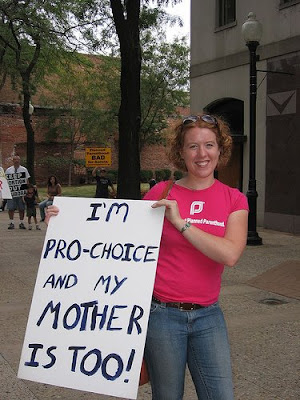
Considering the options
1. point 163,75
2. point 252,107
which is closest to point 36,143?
point 163,75

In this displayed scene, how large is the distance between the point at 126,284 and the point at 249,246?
9.38 meters

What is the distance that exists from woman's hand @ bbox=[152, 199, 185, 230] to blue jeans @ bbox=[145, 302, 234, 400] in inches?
15.7

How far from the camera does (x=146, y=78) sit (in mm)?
29594

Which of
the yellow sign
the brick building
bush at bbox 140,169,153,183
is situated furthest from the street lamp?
bush at bbox 140,169,153,183

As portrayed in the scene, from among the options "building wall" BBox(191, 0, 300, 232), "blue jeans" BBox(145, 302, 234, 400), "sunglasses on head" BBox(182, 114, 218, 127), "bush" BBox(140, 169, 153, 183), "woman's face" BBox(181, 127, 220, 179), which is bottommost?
"bush" BBox(140, 169, 153, 183)

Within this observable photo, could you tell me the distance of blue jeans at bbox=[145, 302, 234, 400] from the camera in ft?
Result: 8.53

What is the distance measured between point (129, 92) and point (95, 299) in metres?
8.89

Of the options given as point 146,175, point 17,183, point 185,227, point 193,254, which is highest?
point 185,227

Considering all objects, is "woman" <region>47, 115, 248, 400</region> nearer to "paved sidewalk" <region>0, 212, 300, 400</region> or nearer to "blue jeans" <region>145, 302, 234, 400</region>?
"blue jeans" <region>145, 302, 234, 400</region>

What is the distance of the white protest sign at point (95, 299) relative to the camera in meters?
2.63

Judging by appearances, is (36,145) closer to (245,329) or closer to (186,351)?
(245,329)

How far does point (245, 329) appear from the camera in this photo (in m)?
5.79

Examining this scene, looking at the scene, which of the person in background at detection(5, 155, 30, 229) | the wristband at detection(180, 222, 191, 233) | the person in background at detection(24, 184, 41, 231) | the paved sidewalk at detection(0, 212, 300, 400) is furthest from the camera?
the person in background at detection(24, 184, 41, 231)

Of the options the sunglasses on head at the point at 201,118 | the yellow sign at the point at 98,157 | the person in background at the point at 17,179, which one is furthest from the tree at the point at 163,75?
the sunglasses on head at the point at 201,118
